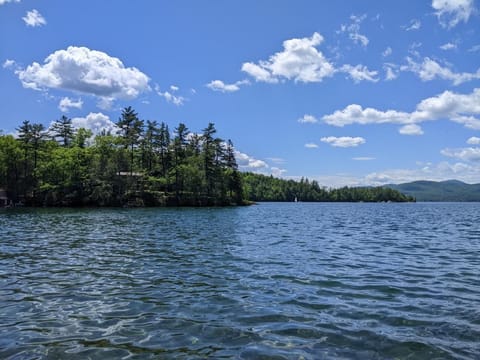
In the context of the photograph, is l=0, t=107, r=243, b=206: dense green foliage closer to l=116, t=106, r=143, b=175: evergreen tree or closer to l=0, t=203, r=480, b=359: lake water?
l=116, t=106, r=143, b=175: evergreen tree

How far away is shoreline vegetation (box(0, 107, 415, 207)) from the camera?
95.2 metres

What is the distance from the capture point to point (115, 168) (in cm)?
9688

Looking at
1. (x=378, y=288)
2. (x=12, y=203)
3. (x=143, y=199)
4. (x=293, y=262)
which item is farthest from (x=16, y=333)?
(x=12, y=203)

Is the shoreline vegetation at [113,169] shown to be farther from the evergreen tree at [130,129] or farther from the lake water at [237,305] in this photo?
the lake water at [237,305]

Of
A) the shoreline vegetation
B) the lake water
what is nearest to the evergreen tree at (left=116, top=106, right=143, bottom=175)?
the shoreline vegetation

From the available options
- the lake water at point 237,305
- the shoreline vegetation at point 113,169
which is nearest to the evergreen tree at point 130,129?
the shoreline vegetation at point 113,169

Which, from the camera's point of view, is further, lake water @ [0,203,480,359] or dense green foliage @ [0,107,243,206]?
dense green foliage @ [0,107,243,206]

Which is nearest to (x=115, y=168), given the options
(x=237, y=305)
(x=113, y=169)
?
(x=113, y=169)

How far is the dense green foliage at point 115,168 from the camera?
95.3m

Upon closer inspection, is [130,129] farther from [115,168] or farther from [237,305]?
[237,305]

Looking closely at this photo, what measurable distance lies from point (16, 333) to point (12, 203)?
102m

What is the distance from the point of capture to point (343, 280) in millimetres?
13680

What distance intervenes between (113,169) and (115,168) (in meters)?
0.95

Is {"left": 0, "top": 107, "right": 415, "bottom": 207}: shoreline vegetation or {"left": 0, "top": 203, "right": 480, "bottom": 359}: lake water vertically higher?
{"left": 0, "top": 107, "right": 415, "bottom": 207}: shoreline vegetation
